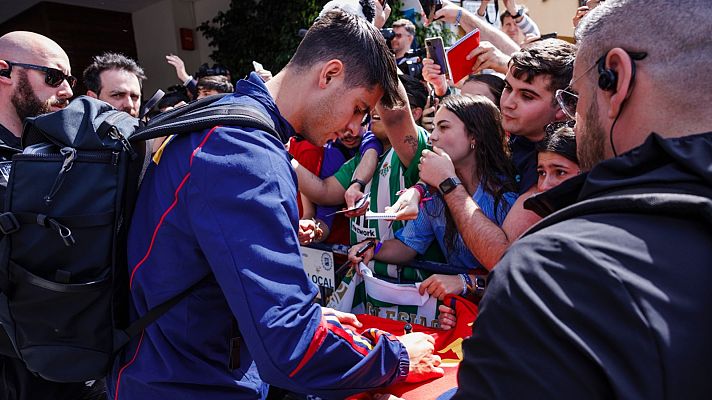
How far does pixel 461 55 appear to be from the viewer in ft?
11.4

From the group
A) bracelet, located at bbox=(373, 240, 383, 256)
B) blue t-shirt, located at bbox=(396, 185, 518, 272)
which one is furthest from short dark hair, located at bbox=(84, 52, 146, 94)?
blue t-shirt, located at bbox=(396, 185, 518, 272)

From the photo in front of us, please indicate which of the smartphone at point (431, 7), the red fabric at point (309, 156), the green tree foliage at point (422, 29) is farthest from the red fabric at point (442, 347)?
the green tree foliage at point (422, 29)

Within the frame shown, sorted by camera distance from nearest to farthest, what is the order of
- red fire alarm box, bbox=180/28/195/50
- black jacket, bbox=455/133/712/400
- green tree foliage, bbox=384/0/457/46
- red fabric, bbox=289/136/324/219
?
black jacket, bbox=455/133/712/400, red fabric, bbox=289/136/324/219, green tree foliage, bbox=384/0/457/46, red fire alarm box, bbox=180/28/195/50

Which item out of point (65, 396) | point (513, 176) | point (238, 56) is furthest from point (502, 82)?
point (238, 56)

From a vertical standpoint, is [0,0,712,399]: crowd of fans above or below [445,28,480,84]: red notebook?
below

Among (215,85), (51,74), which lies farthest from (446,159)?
(215,85)

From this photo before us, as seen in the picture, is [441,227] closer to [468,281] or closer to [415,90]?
[468,281]

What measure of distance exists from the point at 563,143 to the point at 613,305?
162 cm

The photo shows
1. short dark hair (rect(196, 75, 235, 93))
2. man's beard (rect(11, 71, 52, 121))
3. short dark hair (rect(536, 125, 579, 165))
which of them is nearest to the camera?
short dark hair (rect(536, 125, 579, 165))

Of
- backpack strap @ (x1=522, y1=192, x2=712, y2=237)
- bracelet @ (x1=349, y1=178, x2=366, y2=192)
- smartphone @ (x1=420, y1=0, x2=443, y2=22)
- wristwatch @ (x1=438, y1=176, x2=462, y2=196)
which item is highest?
smartphone @ (x1=420, y1=0, x2=443, y2=22)

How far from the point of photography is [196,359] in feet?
4.74

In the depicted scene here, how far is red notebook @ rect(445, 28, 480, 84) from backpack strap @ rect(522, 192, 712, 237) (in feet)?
9.23

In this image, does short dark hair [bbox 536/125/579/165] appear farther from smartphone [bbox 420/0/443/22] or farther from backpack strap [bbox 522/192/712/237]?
smartphone [bbox 420/0/443/22]

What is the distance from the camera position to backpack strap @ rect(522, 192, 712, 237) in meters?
0.74
